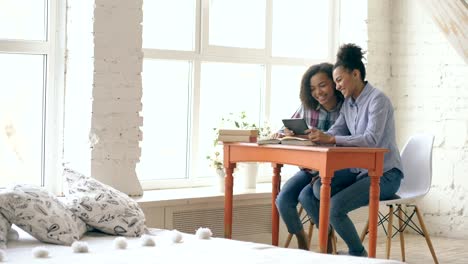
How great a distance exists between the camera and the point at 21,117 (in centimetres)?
556

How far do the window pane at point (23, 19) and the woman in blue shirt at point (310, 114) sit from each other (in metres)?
1.59

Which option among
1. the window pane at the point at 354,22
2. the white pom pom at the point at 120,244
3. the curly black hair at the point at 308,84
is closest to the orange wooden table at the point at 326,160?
the curly black hair at the point at 308,84

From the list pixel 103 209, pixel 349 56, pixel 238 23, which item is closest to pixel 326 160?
pixel 349 56

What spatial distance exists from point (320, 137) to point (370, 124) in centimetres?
30

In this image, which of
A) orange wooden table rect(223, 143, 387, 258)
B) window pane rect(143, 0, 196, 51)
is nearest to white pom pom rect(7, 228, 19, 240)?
orange wooden table rect(223, 143, 387, 258)

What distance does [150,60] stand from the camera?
20.5 feet

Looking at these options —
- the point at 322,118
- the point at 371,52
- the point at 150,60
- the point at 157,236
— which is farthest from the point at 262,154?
the point at 371,52

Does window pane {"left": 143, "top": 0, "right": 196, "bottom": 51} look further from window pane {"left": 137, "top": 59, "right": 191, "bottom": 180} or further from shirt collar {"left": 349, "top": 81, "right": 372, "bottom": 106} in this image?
shirt collar {"left": 349, "top": 81, "right": 372, "bottom": 106}

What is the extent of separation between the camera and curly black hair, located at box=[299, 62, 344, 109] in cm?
551

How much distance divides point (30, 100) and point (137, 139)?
0.69 meters

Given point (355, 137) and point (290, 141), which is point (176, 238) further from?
point (355, 137)

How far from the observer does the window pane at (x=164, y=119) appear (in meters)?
6.27

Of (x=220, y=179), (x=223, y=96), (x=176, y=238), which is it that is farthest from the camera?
(x=223, y=96)

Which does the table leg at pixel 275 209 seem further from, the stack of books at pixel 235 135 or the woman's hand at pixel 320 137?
the woman's hand at pixel 320 137
